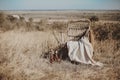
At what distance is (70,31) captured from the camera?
3379 mm

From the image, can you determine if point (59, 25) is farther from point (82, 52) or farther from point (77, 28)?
point (82, 52)

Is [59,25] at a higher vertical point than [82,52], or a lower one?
higher

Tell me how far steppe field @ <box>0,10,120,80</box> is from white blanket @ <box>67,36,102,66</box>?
0.20 ft

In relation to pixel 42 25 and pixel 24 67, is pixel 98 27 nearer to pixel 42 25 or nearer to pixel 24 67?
pixel 42 25

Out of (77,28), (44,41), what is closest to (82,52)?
(77,28)

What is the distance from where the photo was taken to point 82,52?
3.15 m

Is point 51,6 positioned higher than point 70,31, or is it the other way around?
point 51,6

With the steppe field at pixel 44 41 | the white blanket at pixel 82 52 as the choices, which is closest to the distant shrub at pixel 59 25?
the steppe field at pixel 44 41

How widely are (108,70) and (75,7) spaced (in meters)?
0.83

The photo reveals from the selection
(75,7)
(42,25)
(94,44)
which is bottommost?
(94,44)

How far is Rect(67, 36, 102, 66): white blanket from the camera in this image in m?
3.13

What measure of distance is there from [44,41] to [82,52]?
505 mm

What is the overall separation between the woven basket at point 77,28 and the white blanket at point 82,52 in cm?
19

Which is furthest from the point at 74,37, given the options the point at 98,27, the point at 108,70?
the point at 108,70
